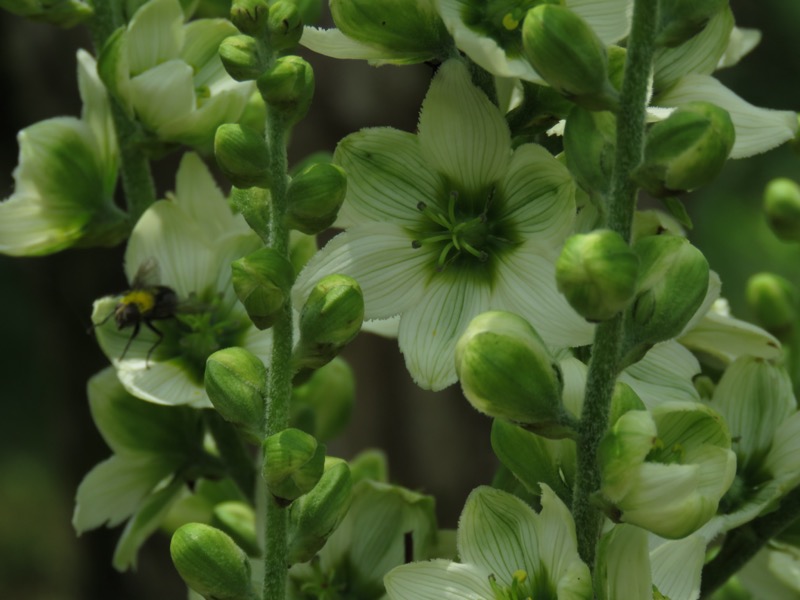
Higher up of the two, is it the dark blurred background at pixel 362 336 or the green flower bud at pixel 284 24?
the green flower bud at pixel 284 24

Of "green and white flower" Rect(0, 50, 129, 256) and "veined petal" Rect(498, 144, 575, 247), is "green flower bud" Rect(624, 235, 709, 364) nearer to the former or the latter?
"veined petal" Rect(498, 144, 575, 247)

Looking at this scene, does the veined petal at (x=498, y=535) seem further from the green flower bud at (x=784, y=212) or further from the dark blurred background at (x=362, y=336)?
the dark blurred background at (x=362, y=336)

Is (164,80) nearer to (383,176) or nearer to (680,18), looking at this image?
(383,176)

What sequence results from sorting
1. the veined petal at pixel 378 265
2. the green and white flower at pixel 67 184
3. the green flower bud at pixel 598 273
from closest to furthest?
the green flower bud at pixel 598 273
the veined petal at pixel 378 265
the green and white flower at pixel 67 184

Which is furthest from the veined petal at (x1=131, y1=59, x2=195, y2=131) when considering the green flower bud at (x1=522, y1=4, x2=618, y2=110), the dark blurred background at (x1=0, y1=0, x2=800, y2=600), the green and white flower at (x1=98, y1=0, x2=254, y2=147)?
the dark blurred background at (x1=0, y1=0, x2=800, y2=600)

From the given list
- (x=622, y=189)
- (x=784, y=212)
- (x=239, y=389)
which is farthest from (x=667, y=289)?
(x=784, y=212)

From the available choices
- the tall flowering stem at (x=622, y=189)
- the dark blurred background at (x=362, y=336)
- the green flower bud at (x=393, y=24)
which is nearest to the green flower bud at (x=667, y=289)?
the tall flowering stem at (x=622, y=189)

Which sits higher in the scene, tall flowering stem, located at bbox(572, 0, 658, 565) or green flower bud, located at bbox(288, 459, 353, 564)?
tall flowering stem, located at bbox(572, 0, 658, 565)

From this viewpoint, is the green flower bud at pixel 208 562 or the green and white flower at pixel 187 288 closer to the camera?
the green flower bud at pixel 208 562

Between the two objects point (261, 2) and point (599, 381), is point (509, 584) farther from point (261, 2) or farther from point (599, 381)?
point (261, 2)
